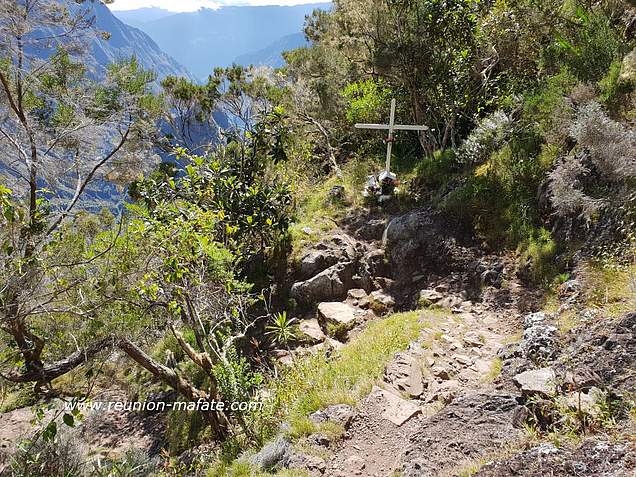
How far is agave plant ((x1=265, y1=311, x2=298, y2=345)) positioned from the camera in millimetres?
6670

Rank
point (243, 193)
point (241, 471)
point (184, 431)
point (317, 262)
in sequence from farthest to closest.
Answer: point (243, 193), point (317, 262), point (184, 431), point (241, 471)

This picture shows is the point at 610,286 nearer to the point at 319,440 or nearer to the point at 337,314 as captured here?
the point at 319,440

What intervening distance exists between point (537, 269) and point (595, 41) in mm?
3817

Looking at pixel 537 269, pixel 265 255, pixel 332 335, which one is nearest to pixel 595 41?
pixel 537 269

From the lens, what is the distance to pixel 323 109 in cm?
1288

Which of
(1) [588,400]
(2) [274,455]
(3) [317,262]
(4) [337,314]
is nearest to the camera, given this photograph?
(1) [588,400]

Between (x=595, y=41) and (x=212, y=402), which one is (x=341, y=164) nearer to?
(x=595, y=41)

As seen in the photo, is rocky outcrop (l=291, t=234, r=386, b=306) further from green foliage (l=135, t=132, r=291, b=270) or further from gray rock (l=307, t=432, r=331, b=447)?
gray rock (l=307, t=432, r=331, b=447)

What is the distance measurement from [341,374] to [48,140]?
559 cm

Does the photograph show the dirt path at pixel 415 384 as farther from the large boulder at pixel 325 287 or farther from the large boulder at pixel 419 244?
the large boulder at pixel 325 287

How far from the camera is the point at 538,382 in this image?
350 centimetres

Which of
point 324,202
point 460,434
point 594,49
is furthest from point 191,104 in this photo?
point 460,434

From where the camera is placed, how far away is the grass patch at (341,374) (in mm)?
4645

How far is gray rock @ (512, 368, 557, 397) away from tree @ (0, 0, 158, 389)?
434 centimetres
